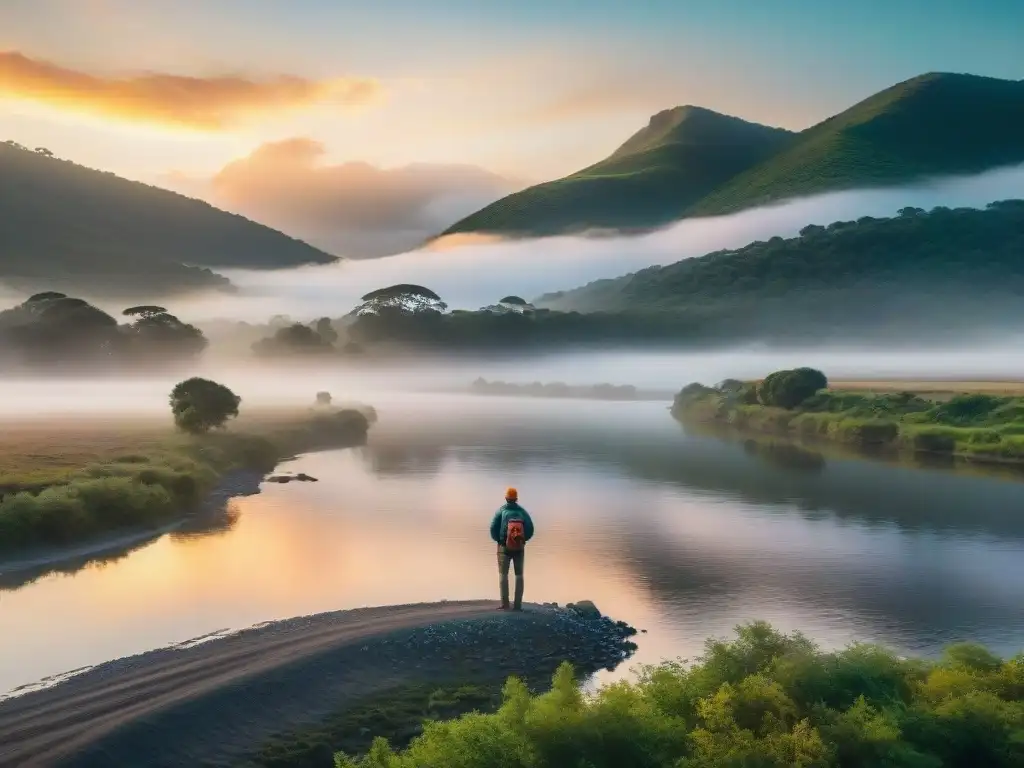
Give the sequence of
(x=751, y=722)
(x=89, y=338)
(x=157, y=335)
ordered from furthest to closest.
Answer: (x=89, y=338) → (x=157, y=335) → (x=751, y=722)

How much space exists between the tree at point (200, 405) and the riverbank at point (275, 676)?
134ft

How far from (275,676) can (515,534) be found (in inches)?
231

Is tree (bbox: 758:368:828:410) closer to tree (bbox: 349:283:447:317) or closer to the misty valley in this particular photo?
the misty valley

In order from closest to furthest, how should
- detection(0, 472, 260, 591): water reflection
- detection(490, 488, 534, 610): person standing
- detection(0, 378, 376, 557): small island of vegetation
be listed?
detection(490, 488, 534, 610): person standing < detection(0, 472, 260, 591): water reflection < detection(0, 378, 376, 557): small island of vegetation

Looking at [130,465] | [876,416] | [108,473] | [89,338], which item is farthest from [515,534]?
[89,338]

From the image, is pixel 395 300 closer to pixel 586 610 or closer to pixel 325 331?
pixel 325 331

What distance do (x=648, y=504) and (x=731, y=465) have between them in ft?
63.3

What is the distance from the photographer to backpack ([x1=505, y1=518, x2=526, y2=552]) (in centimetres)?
2150

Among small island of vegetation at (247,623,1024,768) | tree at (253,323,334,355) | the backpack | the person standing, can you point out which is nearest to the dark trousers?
the person standing

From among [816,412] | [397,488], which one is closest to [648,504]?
[397,488]

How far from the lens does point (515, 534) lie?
70.8ft

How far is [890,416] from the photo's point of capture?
82.2 m

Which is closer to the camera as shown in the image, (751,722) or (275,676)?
(751,722)

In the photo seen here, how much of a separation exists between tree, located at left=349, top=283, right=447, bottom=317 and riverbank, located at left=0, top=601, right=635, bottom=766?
168 metres
